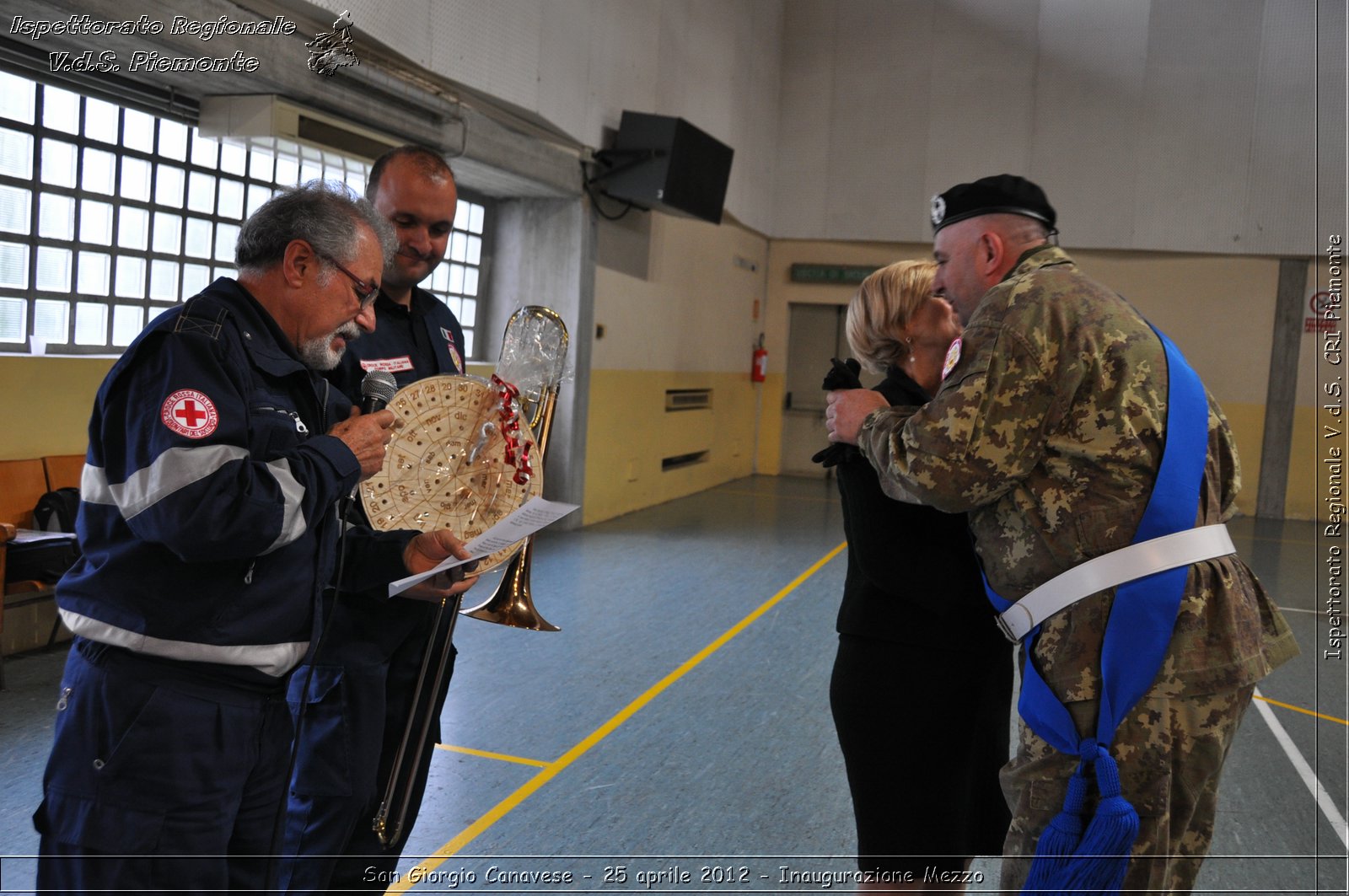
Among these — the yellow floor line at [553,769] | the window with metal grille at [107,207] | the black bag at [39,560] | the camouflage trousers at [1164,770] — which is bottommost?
the yellow floor line at [553,769]

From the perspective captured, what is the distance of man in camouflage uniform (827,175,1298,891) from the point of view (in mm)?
1610

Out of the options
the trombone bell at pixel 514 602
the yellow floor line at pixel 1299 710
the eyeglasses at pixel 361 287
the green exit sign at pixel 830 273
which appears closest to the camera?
the eyeglasses at pixel 361 287

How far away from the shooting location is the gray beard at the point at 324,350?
1.70 meters

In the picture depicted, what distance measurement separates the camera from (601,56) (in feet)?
26.1

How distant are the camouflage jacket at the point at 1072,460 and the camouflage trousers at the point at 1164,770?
0.12ft

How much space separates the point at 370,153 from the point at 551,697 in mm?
3295

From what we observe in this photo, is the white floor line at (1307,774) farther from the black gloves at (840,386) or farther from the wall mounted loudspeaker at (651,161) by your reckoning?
the wall mounted loudspeaker at (651,161)

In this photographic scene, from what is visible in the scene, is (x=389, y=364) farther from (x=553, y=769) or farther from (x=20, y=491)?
(x=20, y=491)

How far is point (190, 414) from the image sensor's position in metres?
1.44

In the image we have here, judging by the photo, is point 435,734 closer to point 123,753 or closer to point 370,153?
point 123,753

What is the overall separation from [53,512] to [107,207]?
1573mm

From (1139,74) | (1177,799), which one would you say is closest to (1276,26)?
(1139,74)

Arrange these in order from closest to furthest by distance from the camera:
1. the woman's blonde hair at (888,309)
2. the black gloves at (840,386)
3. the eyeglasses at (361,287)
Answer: the eyeglasses at (361,287)
the black gloves at (840,386)
the woman's blonde hair at (888,309)

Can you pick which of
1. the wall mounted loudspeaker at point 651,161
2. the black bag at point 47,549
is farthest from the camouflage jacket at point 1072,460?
the wall mounted loudspeaker at point 651,161
